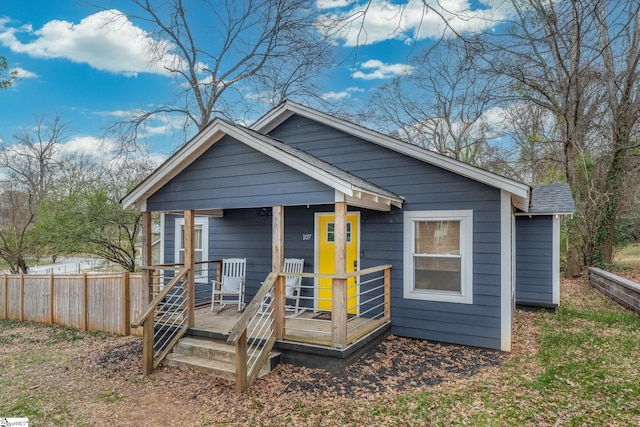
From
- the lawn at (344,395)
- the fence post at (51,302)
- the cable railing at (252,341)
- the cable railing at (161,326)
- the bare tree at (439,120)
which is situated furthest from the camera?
the bare tree at (439,120)

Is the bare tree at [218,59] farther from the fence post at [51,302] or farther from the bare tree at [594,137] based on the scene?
the bare tree at [594,137]

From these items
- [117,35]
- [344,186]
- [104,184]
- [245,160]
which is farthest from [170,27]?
[344,186]

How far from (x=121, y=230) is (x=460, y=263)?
1225 centimetres

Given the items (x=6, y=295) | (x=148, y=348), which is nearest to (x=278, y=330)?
(x=148, y=348)

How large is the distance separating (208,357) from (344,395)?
90.2 inches

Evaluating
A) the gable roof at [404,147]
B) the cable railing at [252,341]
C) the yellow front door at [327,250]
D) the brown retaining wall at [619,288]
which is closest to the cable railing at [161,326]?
the cable railing at [252,341]

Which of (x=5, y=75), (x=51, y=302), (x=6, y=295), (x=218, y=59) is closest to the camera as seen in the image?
(x=5, y=75)

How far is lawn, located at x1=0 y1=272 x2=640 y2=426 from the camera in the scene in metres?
3.89

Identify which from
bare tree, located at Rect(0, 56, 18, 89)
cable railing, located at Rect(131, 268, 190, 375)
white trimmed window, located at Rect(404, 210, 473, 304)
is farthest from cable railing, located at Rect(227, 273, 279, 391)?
bare tree, located at Rect(0, 56, 18, 89)

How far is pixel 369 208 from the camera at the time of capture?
6316mm

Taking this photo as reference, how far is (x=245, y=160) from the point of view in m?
5.71

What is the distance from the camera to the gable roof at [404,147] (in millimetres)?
5695

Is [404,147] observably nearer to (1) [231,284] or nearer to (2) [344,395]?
(2) [344,395]

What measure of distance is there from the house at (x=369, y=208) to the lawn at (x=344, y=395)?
0.92 meters
